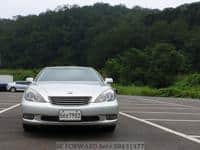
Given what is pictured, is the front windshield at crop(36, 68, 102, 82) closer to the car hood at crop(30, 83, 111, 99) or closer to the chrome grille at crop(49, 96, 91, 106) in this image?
the car hood at crop(30, 83, 111, 99)

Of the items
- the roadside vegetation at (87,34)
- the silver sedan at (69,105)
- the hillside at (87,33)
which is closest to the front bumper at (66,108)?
the silver sedan at (69,105)

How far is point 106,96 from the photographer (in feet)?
31.5

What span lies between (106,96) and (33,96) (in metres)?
1.43

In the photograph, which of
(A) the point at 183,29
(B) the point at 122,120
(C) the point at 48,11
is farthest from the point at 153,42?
(B) the point at 122,120

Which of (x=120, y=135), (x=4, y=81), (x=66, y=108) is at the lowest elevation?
(x=4, y=81)

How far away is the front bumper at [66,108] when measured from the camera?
9.11 m

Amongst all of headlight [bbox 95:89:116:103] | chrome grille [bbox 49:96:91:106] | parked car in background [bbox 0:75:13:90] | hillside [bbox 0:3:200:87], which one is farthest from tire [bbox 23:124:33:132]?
hillside [bbox 0:3:200:87]

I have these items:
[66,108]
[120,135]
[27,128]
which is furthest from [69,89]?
[120,135]

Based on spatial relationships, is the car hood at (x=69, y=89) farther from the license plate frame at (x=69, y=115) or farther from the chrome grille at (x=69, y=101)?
the license plate frame at (x=69, y=115)

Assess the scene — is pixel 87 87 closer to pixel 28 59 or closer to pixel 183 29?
pixel 183 29

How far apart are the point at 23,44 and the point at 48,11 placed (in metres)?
11.0

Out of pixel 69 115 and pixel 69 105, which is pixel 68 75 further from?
pixel 69 115

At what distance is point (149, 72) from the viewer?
271 ft

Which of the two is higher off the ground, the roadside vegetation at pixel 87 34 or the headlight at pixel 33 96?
the headlight at pixel 33 96
